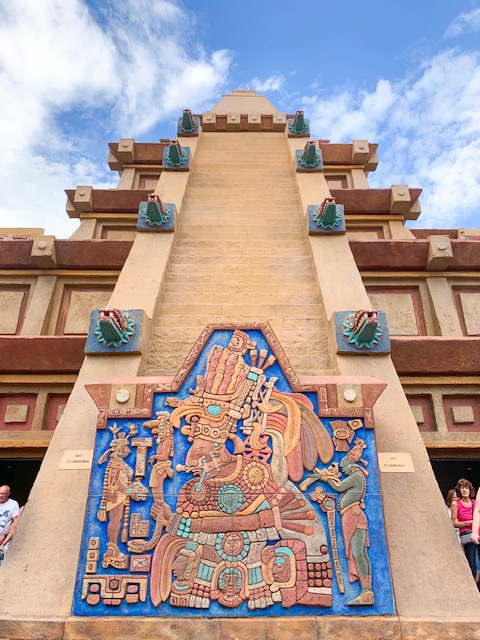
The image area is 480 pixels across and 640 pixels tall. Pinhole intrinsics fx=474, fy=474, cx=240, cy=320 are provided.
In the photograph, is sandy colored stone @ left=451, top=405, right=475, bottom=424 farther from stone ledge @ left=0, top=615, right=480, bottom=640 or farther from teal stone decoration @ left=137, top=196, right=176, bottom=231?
teal stone decoration @ left=137, top=196, right=176, bottom=231

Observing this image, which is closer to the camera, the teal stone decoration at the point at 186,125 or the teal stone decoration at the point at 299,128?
the teal stone decoration at the point at 299,128

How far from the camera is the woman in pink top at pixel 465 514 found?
5.37m

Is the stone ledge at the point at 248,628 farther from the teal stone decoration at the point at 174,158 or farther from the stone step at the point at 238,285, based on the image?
the teal stone decoration at the point at 174,158

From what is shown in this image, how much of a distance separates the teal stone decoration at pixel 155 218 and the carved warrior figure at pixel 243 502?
406 cm

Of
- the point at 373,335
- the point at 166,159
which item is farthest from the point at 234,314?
the point at 166,159

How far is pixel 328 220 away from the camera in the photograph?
26.9 ft

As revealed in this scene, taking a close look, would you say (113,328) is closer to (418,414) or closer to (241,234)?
(241,234)

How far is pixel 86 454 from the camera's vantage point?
515 cm

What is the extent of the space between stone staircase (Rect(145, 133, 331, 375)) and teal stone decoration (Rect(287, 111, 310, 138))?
1.84 metres

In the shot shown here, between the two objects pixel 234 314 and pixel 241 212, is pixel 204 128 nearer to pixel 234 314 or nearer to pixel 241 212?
pixel 241 212

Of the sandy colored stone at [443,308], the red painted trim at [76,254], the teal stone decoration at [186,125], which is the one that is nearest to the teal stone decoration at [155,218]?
the red painted trim at [76,254]

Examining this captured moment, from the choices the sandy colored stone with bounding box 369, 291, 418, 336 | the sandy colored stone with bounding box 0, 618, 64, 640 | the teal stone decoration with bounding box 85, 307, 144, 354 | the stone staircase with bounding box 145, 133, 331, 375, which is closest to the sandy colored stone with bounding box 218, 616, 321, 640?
the sandy colored stone with bounding box 0, 618, 64, 640

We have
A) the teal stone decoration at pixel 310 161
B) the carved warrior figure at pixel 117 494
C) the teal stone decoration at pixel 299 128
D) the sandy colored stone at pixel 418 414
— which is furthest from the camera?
the teal stone decoration at pixel 299 128

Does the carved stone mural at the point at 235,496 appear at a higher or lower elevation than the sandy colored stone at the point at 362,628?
higher
